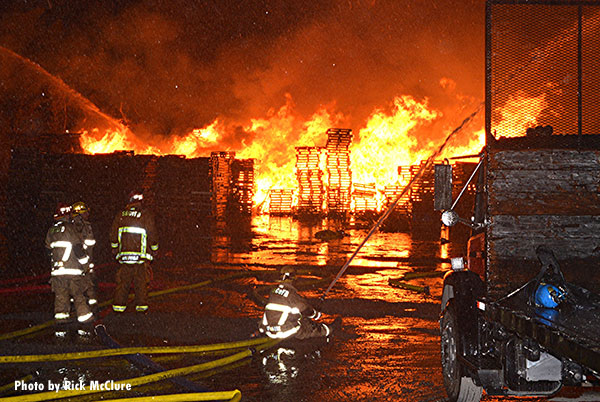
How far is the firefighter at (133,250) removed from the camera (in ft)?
30.5

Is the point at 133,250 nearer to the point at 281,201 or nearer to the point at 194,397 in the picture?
the point at 194,397

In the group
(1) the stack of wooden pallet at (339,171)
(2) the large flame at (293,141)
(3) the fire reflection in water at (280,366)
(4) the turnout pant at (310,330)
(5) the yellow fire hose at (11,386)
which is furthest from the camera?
(2) the large flame at (293,141)

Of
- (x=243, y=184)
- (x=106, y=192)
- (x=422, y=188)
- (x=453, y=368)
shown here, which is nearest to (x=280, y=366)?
(x=453, y=368)

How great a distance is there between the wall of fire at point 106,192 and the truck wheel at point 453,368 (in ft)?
46.1

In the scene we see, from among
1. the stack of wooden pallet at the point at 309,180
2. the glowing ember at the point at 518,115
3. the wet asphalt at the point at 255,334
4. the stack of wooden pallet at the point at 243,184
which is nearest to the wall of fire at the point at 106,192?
the stack of wooden pallet at the point at 243,184

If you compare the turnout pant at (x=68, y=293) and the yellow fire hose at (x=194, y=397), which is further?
the turnout pant at (x=68, y=293)

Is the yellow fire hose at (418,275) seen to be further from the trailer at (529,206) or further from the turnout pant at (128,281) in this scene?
the trailer at (529,206)

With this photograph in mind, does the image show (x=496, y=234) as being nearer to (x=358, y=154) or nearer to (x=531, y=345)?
(x=531, y=345)

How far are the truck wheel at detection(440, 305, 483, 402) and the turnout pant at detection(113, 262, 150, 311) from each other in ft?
17.1

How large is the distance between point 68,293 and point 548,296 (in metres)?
6.38

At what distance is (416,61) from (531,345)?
42.1 meters

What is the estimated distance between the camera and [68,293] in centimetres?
852

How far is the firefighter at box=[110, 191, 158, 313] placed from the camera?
928 cm

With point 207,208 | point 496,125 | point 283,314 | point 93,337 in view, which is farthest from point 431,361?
point 207,208
